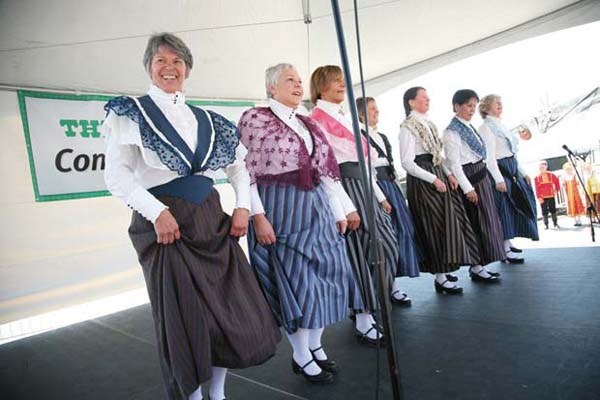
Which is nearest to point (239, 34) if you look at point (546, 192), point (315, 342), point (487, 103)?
point (487, 103)

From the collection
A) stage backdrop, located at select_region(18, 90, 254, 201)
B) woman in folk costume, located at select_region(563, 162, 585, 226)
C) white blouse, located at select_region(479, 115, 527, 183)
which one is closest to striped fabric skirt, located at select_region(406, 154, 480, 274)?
white blouse, located at select_region(479, 115, 527, 183)

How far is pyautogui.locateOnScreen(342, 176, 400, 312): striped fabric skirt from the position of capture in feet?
5.85

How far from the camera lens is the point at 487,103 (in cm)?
318

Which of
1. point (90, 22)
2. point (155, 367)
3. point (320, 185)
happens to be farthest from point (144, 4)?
point (155, 367)

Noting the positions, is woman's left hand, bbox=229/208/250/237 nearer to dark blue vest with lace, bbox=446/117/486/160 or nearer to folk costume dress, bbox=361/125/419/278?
folk costume dress, bbox=361/125/419/278

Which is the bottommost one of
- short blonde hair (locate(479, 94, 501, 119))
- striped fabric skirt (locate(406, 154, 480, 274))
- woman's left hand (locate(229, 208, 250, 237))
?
striped fabric skirt (locate(406, 154, 480, 274))

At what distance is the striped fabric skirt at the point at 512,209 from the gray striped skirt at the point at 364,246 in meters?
1.51

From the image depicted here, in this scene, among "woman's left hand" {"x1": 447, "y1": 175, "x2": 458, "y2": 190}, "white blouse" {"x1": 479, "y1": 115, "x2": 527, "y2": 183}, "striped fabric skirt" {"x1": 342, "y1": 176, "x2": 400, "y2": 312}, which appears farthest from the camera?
"white blouse" {"x1": 479, "y1": 115, "x2": 527, "y2": 183}

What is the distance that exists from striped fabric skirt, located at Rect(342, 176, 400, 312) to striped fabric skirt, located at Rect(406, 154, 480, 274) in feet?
1.87

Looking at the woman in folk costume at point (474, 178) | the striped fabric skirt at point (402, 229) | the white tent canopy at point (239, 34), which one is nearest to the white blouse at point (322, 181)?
the striped fabric skirt at point (402, 229)

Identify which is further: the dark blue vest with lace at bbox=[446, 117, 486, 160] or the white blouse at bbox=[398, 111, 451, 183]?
the dark blue vest with lace at bbox=[446, 117, 486, 160]

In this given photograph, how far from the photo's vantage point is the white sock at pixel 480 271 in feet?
8.99

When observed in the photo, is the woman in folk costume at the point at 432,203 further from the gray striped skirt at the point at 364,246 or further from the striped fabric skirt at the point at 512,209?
the striped fabric skirt at the point at 512,209

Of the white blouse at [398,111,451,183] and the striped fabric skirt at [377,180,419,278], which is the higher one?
the white blouse at [398,111,451,183]
